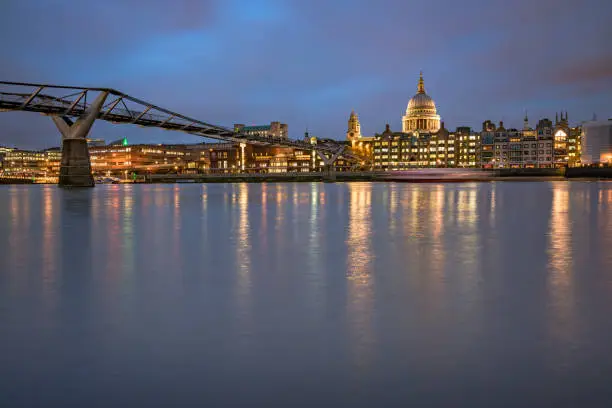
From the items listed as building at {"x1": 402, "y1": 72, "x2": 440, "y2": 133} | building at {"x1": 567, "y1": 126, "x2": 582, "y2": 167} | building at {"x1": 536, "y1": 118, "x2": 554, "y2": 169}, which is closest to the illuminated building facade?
building at {"x1": 402, "y1": 72, "x2": 440, "y2": 133}

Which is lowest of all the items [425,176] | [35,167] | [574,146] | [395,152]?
[425,176]

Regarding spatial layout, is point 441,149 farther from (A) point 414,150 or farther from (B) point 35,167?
(B) point 35,167

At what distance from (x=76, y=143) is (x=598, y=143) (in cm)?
10114

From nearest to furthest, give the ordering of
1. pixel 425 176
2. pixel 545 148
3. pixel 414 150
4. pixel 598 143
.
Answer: pixel 598 143, pixel 425 176, pixel 545 148, pixel 414 150

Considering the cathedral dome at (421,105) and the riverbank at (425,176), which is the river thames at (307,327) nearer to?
the riverbank at (425,176)

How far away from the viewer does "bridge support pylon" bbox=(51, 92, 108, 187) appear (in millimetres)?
55781

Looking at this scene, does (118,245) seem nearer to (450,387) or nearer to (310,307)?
(310,307)

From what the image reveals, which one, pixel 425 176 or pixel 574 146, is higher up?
pixel 574 146

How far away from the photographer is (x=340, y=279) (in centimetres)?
818

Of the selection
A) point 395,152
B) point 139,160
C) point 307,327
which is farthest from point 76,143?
point 395,152

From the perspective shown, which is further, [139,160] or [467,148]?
[139,160]

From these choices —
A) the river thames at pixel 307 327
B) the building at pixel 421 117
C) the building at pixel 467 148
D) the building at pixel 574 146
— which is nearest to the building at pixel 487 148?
the building at pixel 467 148

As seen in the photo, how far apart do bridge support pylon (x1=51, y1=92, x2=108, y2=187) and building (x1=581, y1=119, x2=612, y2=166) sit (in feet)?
319

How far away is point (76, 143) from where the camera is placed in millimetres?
55562
